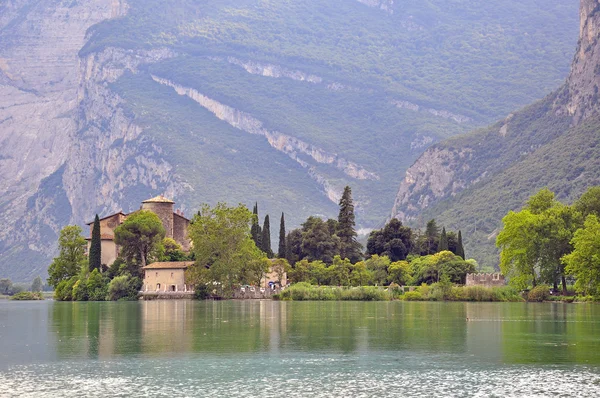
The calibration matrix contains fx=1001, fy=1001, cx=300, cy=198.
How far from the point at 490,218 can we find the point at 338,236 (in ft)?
198

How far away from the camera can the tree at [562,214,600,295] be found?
73.1 meters

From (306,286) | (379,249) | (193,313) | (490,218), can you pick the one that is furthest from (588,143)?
(193,313)

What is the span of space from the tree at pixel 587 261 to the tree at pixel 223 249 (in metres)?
34.5

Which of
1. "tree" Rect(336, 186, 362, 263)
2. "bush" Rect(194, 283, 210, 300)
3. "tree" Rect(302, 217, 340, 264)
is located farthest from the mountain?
"bush" Rect(194, 283, 210, 300)

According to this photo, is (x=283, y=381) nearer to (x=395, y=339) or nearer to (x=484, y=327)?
(x=395, y=339)

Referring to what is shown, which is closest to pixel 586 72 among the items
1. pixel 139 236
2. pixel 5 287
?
pixel 139 236

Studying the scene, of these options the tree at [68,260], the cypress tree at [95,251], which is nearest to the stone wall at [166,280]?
the cypress tree at [95,251]

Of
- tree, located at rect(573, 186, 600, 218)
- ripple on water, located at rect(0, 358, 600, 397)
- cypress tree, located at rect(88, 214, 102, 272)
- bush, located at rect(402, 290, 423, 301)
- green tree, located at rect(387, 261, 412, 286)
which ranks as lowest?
ripple on water, located at rect(0, 358, 600, 397)

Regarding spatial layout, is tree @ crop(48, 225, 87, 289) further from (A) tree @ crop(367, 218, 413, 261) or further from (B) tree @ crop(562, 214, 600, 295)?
(B) tree @ crop(562, 214, 600, 295)

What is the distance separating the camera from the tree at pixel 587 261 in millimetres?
73062

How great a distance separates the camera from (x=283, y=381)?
30.1 meters

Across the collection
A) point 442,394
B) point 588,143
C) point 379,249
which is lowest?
point 442,394

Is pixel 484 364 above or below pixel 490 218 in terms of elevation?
below

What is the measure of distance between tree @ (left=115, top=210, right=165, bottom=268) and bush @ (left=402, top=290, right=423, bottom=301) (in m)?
29.4
